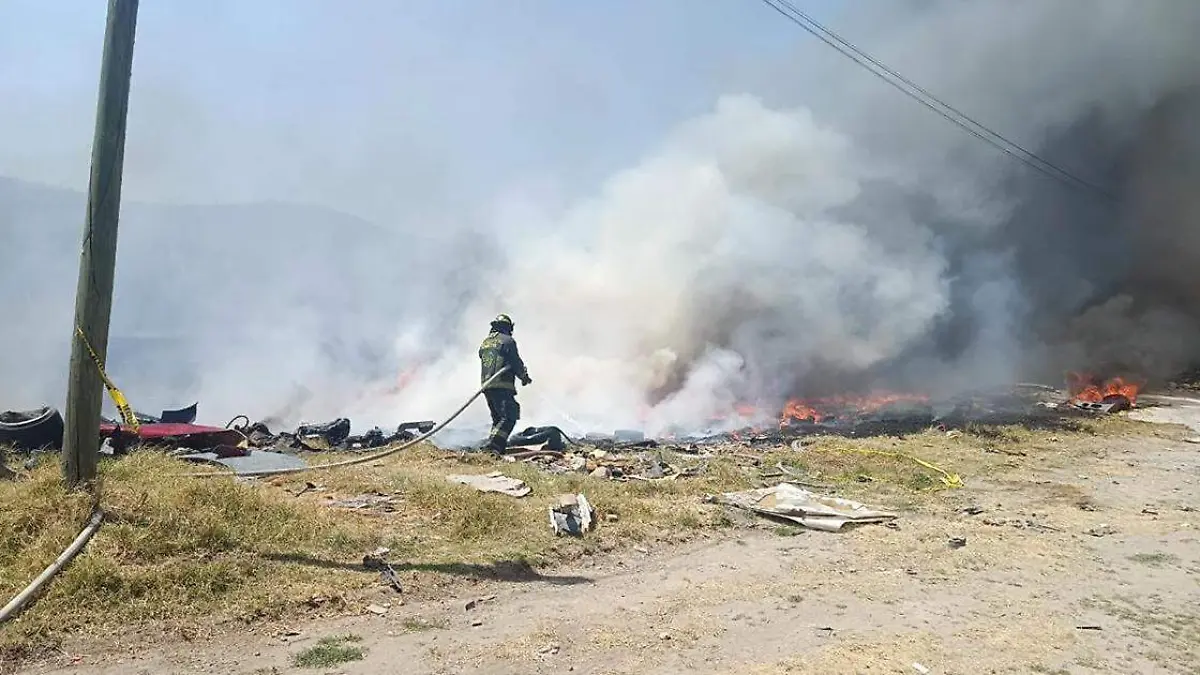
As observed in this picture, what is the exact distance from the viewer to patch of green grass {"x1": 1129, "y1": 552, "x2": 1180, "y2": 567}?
619 cm

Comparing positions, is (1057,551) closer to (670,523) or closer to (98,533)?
(670,523)

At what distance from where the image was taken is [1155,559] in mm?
6320

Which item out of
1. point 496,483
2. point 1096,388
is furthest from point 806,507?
point 1096,388

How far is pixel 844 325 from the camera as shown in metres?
19.9

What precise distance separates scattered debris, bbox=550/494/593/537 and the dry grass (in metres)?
0.13

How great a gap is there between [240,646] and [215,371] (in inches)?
804

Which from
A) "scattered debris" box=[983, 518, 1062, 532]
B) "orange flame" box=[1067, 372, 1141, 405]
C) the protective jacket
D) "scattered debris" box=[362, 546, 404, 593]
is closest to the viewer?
"scattered debris" box=[362, 546, 404, 593]

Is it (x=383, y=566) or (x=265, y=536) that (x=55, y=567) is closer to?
(x=265, y=536)

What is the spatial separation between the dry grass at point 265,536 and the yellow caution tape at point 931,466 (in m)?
1.10

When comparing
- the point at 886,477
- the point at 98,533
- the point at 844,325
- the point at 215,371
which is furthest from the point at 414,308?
the point at 98,533

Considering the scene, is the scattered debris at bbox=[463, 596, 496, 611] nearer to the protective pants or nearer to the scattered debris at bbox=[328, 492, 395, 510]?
the scattered debris at bbox=[328, 492, 395, 510]

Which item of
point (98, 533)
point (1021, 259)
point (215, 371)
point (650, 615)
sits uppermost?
point (1021, 259)

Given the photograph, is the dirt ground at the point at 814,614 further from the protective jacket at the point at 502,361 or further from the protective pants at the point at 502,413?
the protective jacket at the point at 502,361

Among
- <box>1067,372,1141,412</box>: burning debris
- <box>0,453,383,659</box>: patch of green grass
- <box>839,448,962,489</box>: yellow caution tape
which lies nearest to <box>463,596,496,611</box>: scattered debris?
<box>0,453,383,659</box>: patch of green grass
